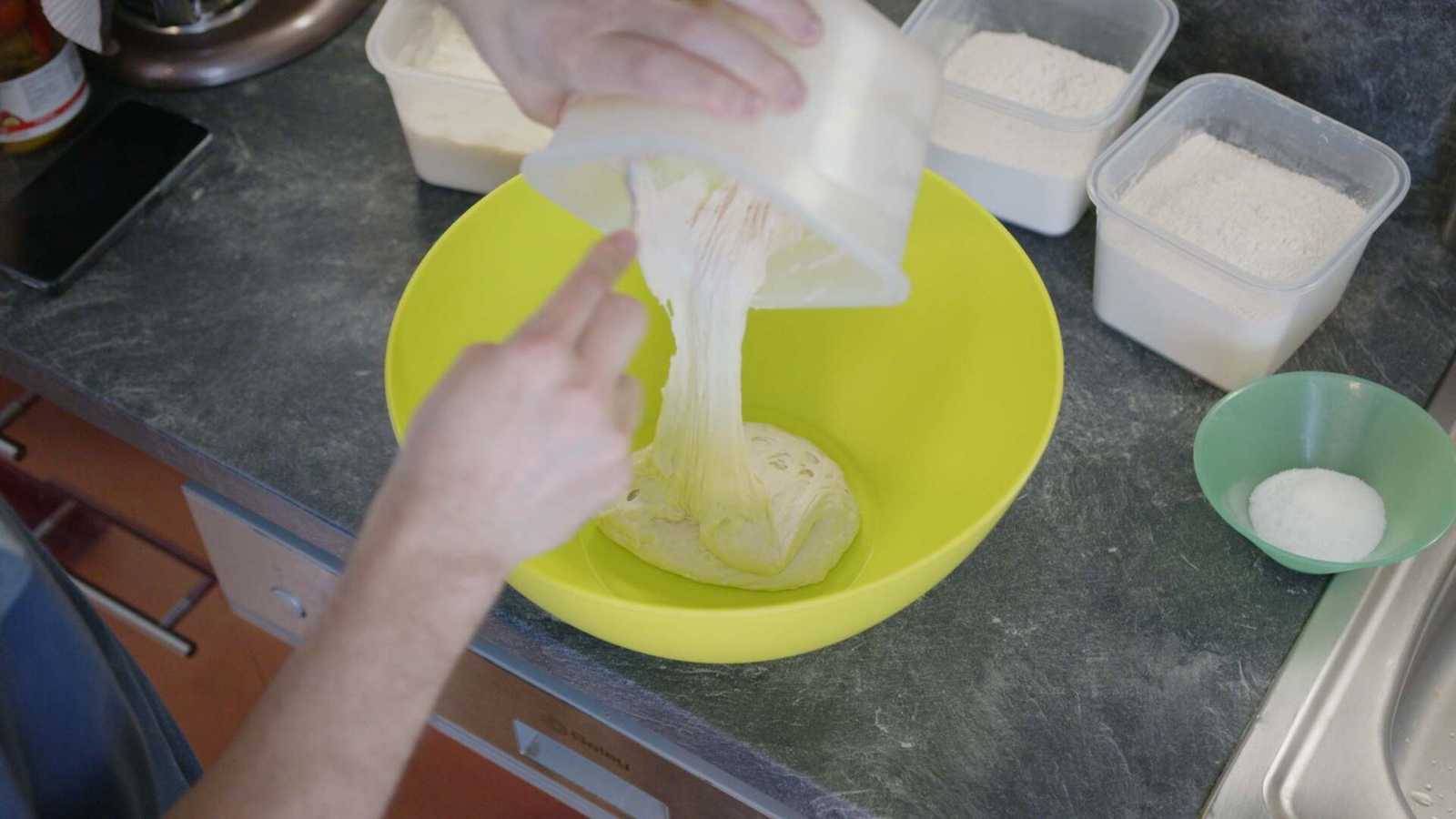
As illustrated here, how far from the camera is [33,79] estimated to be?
1.27 metres

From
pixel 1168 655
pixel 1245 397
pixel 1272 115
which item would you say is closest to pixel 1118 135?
pixel 1272 115

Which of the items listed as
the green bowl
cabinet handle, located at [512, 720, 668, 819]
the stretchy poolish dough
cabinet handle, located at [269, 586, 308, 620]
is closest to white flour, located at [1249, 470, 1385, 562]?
the green bowl

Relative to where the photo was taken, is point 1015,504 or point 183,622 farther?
point 183,622

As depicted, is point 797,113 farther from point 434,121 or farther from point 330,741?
point 434,121

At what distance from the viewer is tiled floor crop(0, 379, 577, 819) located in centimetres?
135

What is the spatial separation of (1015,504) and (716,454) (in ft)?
0.78

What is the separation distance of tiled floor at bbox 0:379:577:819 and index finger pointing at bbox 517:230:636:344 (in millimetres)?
763

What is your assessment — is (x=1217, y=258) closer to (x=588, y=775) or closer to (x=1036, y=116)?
(x=1036, y=116)

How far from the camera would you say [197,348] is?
1.18m

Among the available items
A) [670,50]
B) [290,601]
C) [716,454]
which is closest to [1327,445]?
[716,454]

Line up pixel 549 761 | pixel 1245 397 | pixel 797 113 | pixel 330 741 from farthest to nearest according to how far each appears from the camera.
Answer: pixel 549 761 < pixel 1245 397 < pixel 797 113 < pixel 330 741

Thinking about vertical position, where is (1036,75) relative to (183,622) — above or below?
above

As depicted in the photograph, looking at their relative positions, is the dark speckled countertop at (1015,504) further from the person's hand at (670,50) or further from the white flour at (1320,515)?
the person's hand at (670,50)

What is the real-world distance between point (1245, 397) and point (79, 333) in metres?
0.95
